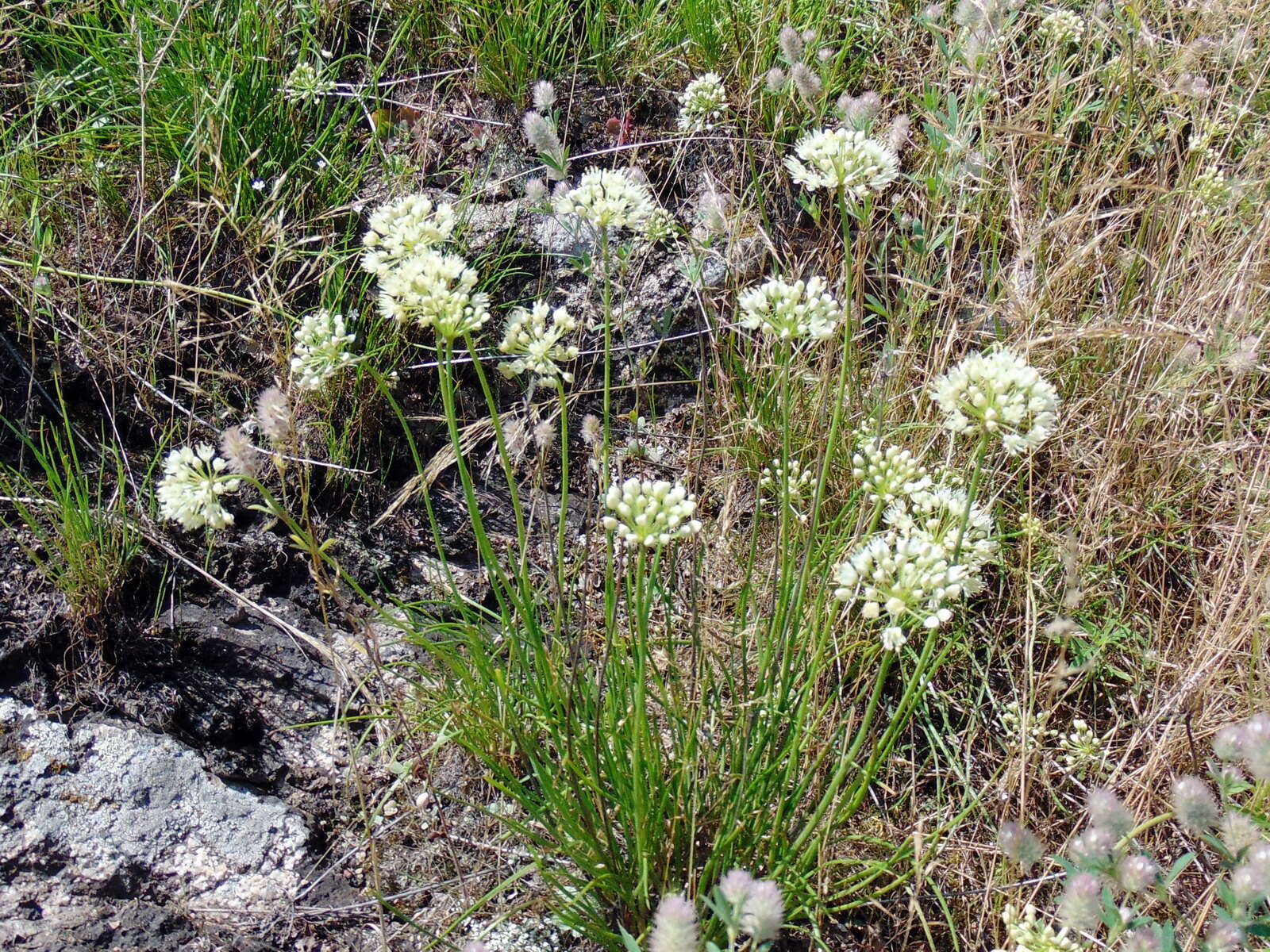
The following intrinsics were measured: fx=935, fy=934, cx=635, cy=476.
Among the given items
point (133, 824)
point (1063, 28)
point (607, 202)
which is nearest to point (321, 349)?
point (607, 202)

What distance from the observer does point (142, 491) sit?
95.8 inches

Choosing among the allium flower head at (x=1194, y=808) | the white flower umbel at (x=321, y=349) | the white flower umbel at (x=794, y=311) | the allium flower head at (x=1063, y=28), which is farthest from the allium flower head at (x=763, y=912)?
the allium flower head at (x=1063, y=28)

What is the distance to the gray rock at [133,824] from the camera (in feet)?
6.02

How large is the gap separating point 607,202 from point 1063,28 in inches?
80.6

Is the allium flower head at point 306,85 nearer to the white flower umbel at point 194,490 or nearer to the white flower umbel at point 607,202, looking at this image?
the white flower umbel at point 607,202

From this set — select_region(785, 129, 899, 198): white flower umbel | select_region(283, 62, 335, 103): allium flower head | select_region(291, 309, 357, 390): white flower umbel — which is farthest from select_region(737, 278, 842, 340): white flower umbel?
select_region(283, 62, 335, 103): allium flower head

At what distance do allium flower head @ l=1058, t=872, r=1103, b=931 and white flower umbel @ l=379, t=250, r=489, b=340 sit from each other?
3.77 ft

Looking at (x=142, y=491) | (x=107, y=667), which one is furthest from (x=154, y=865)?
(x=142, y=491)

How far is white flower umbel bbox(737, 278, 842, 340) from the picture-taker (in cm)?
160

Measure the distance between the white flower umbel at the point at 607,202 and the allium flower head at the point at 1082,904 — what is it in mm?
1226

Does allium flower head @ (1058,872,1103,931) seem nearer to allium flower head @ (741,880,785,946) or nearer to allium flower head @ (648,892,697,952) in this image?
allium flower head @ (741,880,785,946)

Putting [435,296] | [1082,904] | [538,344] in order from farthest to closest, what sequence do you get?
[538,344], [435,296], [1082,904]

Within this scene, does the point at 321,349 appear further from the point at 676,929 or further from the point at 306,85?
the point at 306,85

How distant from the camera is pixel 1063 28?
113 inches
